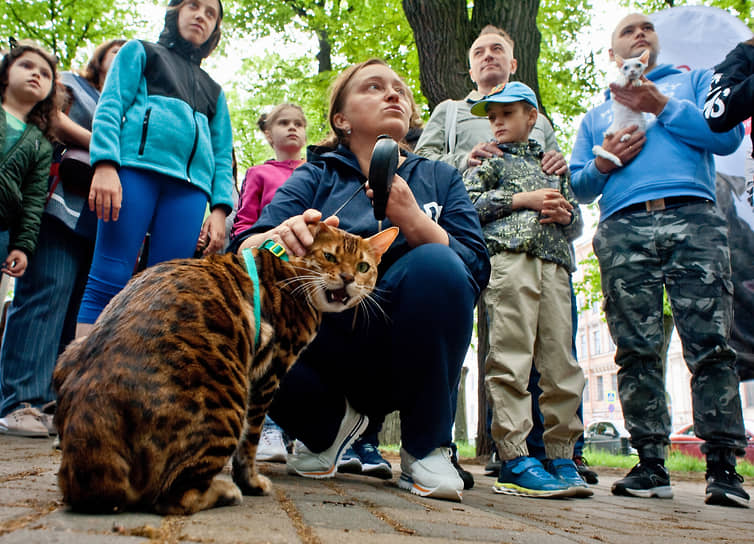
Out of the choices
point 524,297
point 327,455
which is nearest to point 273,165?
point 524,297

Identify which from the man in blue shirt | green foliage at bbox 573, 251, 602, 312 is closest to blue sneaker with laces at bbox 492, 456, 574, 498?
the man in blue shirt

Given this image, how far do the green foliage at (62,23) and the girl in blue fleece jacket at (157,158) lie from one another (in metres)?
9.32

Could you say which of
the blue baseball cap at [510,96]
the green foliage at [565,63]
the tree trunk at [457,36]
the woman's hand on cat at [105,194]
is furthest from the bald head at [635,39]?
the green foliage at [565,63]

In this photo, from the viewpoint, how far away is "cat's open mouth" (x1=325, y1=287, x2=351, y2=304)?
235 centimetres

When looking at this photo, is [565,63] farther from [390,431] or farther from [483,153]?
[483,153]

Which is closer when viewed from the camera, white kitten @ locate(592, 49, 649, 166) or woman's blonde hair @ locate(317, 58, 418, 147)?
woman's blonde hair @ locate(317, 58, 418, 147)

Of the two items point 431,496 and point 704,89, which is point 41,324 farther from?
point 704,89

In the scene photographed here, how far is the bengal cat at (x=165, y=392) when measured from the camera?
1.33m

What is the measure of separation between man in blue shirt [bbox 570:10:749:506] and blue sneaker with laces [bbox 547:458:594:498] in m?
0.40

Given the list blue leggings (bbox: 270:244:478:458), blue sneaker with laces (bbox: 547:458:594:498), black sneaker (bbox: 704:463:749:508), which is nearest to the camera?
blue leggings (bbox: 270:244:478:458)

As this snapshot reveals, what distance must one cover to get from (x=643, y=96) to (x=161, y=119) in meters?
3.09

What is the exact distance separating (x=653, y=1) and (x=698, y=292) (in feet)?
37.5

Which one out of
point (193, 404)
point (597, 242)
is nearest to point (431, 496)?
point (193, 404)

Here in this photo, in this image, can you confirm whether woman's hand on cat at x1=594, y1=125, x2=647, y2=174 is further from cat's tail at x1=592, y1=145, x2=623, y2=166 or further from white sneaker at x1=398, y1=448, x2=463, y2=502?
white sneaker at x1=398, y1=448, x2=463, y2=502
